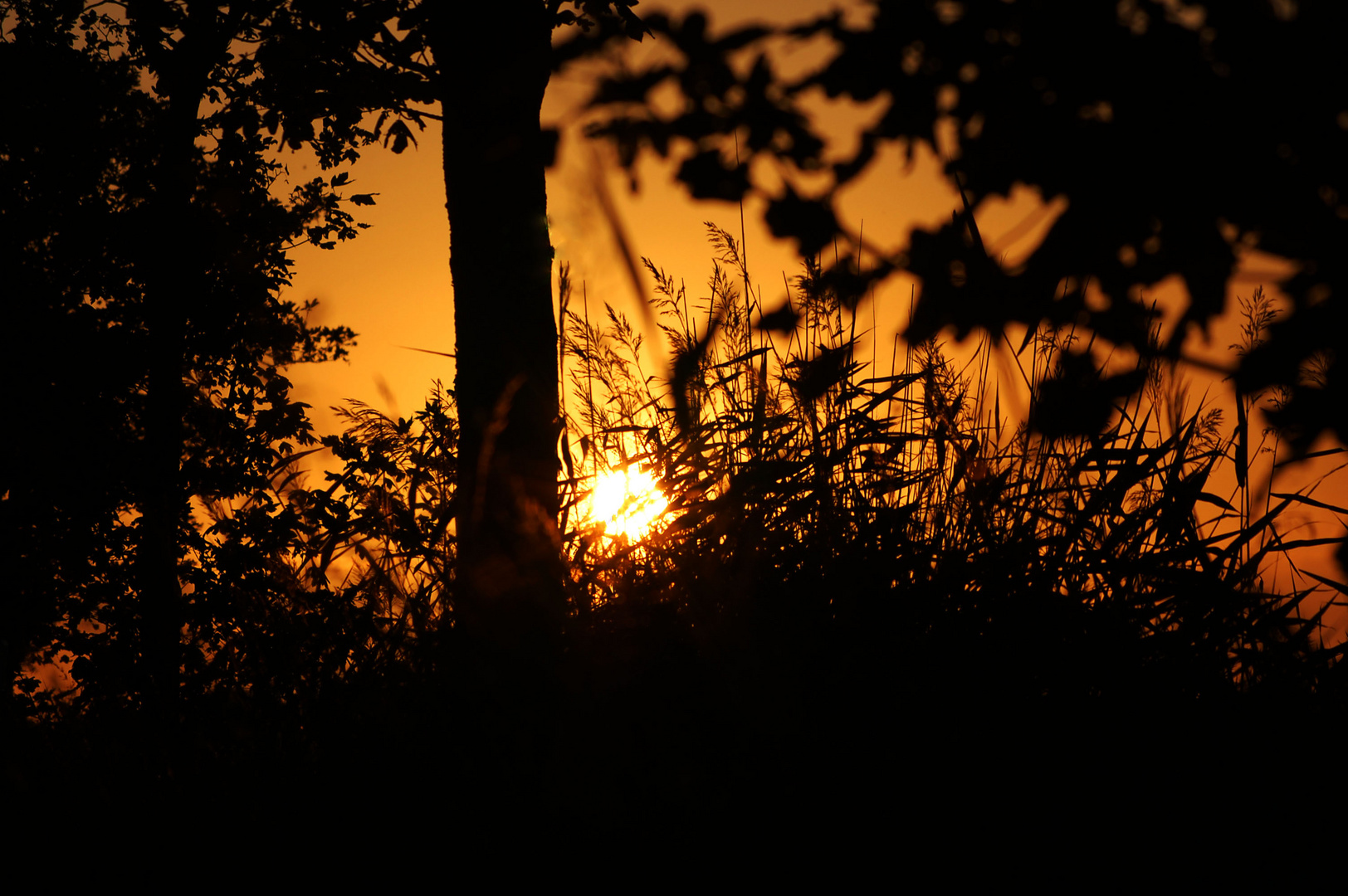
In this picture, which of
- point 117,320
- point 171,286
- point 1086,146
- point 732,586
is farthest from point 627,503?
point 117,320

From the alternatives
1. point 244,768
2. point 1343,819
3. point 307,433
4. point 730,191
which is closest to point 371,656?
point 244,768

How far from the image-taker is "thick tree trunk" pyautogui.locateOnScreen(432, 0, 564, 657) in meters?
2.14

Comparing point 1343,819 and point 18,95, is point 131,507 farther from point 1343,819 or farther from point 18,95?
point 1343,819

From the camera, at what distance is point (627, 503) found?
7.57ft

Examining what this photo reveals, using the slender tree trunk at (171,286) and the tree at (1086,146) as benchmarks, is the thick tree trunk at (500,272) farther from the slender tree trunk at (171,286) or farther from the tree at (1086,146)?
the slender tree trunk at (171,286)

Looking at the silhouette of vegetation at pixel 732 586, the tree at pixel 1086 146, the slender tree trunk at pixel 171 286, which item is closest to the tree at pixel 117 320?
the slender tree trunk at pixel 171 286

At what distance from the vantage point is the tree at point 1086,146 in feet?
3.14

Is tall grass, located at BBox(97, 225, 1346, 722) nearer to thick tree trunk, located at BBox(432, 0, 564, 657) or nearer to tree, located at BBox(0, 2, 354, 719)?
thick tree trunk, located at BBox(432, 0, 564, 657)

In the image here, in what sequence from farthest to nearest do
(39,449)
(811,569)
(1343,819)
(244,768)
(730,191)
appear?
(39,449)
(811,569)
(244,768)
(1343,819)
(730,191)

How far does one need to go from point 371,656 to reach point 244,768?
35cm

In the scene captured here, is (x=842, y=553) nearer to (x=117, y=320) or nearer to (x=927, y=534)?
(x=927, y=534)

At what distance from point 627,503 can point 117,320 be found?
25.9ft

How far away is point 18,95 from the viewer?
7.48 m

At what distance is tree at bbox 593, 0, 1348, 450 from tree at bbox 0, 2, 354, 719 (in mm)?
6480
